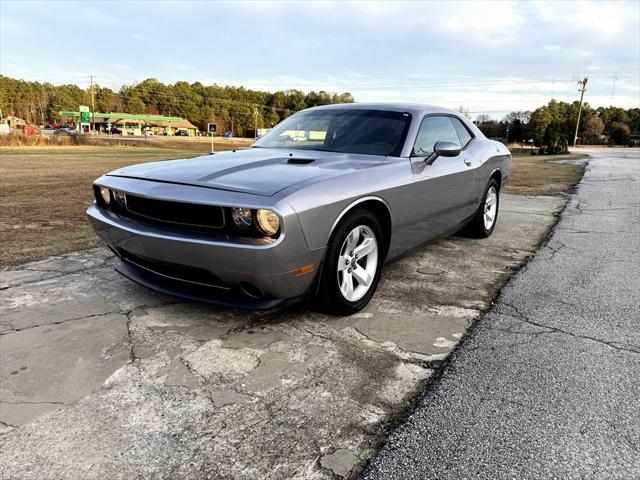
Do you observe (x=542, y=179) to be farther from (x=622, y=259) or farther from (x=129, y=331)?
(x=129, y=331)

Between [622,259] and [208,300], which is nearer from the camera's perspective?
[208,300]

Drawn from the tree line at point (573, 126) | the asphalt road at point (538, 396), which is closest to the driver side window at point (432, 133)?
the asphalt road at point (538, 396)

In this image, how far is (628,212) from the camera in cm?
745

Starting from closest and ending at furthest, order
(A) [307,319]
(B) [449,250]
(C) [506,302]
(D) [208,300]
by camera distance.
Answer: (D) [208,300] → (A) [307,319] → (C) [506,302] → (B) [449,250]

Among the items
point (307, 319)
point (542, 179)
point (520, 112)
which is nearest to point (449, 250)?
point (307, 319)

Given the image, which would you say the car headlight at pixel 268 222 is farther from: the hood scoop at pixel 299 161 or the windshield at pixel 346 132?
the windshield at pixel 346 132

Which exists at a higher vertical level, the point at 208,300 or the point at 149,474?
the point at 208,300

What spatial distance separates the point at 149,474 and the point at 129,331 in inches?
52.9

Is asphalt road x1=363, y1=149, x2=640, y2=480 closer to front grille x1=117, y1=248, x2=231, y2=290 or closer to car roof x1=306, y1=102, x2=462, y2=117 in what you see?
front grille x1=117, y1=248, x2=231, y2=290

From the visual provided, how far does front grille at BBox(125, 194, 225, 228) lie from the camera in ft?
8.66

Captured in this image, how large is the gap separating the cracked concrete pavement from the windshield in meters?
1.14

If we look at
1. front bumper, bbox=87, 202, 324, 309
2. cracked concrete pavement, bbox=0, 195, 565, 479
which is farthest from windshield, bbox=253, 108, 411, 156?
front bumper, bbox=87, 202, 324, 309

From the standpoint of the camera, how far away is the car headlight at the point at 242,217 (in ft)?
8.39

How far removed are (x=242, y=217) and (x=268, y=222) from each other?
15 centimetres
